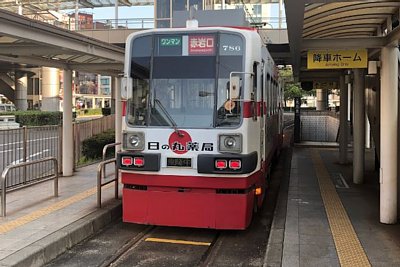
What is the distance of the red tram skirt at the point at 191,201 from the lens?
672 centimetres

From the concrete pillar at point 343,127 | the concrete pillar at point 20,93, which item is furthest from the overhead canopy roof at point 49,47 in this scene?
the concrete pillar at point 20,93

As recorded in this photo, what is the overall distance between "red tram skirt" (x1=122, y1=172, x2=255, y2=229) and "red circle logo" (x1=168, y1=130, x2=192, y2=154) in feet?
1.29

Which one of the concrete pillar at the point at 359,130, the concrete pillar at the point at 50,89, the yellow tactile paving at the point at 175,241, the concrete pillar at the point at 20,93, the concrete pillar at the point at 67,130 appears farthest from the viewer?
the concrete pillar at the point at 20,93

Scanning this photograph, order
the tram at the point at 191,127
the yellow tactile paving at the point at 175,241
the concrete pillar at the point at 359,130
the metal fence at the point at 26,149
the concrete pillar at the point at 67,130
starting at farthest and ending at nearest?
1. the concrete pillar at the point at 67,130
2. the concrete pillar at the point at 359,130
3. the metal fence at the point at 26,149
4. the yellow tactile paving at the point at 175,241
5. the tram at the point at 191,127

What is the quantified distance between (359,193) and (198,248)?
4556 mm

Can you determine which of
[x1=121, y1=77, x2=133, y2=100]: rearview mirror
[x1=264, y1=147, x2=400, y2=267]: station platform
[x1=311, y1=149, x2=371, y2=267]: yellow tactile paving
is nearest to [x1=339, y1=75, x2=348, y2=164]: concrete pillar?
[x1=264, y1=147, x2=400, y2=267]: station platform

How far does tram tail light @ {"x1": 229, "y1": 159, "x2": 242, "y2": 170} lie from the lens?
21.6ft

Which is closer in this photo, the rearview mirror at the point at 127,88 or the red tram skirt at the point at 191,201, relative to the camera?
the red tram skirt at the point at 191,201

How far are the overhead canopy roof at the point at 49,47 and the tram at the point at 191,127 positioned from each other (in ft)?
5.14

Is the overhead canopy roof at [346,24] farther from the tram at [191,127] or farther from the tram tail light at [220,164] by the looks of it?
the tram tail light at [220,164]

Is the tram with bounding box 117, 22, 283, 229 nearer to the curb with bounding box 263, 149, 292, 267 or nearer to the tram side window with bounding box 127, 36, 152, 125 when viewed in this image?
the tram side window with bounding box 127, 36, 152, 125

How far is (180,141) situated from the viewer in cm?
682

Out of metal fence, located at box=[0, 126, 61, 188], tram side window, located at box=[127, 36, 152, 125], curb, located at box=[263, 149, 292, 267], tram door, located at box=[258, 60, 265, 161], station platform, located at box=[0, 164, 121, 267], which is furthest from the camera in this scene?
metal fence, located at box=[0, 126, 61, 188]

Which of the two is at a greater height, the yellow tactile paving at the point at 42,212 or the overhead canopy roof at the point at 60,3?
the overhead canopy roof at the point at 60,3
